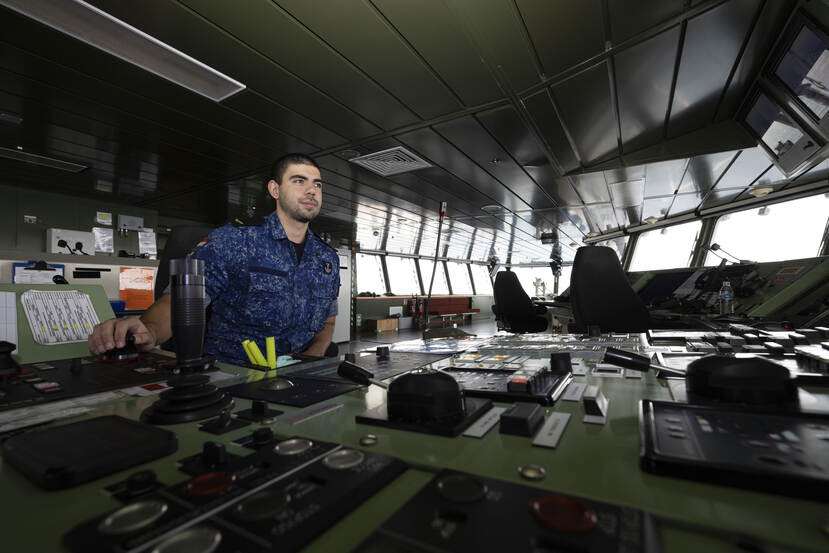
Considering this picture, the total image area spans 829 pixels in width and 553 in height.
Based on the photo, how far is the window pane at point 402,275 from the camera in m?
11.5

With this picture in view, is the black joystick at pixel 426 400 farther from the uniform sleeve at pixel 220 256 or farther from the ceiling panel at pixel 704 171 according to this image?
the ceiling panel at pixel 704 171

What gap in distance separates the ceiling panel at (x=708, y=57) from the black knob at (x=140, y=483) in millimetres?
3004

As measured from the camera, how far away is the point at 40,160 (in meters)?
3.78

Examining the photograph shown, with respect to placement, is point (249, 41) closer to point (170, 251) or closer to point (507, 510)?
point (170, 251)

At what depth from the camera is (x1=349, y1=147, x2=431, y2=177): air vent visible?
12.7ft

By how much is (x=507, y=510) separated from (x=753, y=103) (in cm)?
404

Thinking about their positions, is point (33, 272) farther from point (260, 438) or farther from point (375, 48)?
point (260, 438)

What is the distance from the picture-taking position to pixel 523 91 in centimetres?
276

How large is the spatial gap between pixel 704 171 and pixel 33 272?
20.2 ft

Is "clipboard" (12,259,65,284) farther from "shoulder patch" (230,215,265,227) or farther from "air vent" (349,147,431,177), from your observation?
"air vent" (349,147,431,177)

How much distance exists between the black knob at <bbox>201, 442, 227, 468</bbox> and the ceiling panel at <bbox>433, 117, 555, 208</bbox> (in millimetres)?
3258

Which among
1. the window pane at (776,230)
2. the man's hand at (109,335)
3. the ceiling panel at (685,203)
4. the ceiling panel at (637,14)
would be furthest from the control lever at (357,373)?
the ceiling panel at (685,203)

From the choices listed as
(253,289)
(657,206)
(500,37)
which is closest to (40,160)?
(253,289)

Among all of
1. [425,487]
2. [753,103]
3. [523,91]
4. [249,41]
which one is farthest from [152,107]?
[753,103]
